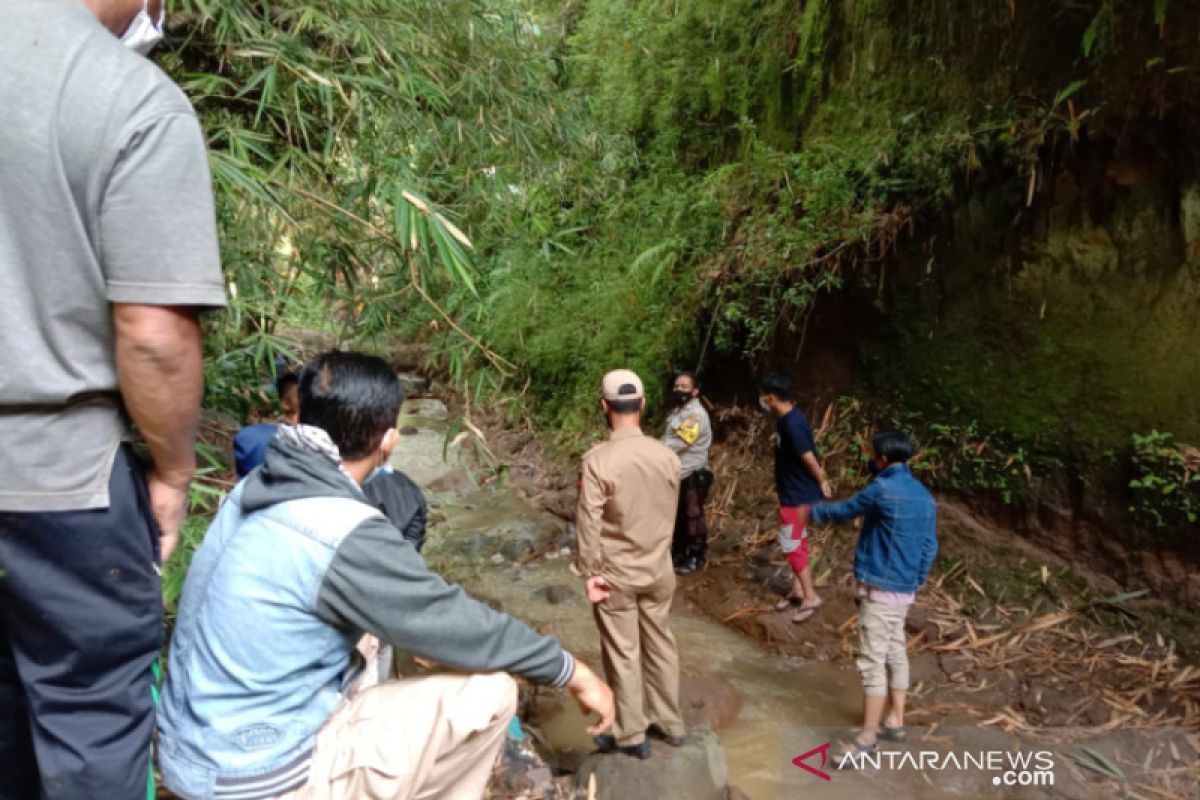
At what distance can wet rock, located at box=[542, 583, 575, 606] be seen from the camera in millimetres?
6047

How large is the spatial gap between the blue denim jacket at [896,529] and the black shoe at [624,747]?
1.42 metres

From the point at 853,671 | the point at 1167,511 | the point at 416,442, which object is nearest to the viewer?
the point at 1167,511

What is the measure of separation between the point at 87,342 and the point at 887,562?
11.7 ft

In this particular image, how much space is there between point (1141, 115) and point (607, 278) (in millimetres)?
5612

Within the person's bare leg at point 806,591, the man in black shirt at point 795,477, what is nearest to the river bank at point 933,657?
the person's bare leg at point 806,591

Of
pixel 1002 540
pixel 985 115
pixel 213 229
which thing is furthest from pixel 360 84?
pixel 1002 540

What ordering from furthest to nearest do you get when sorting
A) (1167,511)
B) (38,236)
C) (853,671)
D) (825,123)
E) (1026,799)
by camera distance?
(825,123)
(853,671)
(1167,511)
(1026,799)
(38,236)

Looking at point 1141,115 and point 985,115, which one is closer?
point 1141,115

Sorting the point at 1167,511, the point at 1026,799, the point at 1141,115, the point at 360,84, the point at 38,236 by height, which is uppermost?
the point at 1141,115

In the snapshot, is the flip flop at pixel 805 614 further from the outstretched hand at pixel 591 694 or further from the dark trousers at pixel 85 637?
the dark trousers at pixel 85 637

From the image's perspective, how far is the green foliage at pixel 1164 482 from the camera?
423 cm

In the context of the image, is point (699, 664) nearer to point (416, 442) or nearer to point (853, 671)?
point (853, 671)

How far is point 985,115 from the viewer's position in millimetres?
5172

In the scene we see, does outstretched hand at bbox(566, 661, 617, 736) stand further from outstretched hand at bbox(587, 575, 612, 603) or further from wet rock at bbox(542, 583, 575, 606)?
wet rock at bbox(542, 583, 575, 606)
